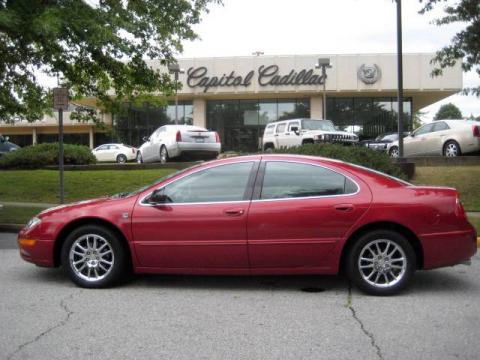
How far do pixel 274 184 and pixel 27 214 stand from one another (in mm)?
7656

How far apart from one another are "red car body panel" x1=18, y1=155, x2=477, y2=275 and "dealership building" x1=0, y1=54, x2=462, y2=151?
28.0 metres

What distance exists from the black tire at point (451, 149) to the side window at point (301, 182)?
13.9 meters

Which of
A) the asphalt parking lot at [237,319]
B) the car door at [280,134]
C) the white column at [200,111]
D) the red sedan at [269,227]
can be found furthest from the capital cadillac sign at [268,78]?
the red sedan at [269,227]

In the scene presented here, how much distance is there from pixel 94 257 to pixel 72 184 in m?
10.5

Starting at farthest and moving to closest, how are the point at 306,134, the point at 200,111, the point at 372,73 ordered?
the point at 200,111 < the point at 372,73 < the point at 306,134

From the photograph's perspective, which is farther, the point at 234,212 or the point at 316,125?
the point at 316,125

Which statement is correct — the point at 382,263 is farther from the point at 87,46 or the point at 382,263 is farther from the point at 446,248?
the point at 87,46

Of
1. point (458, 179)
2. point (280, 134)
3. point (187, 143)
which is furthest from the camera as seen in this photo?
point (280, 134)

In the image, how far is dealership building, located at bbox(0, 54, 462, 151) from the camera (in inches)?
1400

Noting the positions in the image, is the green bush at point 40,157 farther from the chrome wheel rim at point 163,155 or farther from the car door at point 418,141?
the car door at point 418,141

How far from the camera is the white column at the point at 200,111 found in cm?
3897

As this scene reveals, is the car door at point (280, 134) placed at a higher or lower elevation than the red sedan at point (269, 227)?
higher

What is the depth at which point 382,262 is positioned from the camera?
5.74m

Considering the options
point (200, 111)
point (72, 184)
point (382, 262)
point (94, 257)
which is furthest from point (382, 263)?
point (200, 111)
